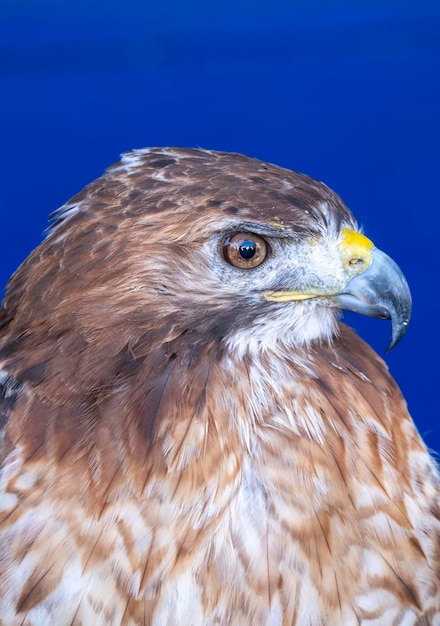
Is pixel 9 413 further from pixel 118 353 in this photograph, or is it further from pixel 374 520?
pixel 374 520

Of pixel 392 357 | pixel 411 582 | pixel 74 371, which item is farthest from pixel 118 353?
pixel 392 357

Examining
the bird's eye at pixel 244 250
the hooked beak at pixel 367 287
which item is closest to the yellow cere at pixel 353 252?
the hooked beak at pixel 367 287

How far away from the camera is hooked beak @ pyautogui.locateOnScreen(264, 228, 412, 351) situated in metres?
1.15

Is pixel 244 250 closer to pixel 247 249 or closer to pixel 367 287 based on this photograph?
pixel 247 249

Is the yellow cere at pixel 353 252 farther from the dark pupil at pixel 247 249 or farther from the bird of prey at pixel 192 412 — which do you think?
the dark pupil at pixel 247 249

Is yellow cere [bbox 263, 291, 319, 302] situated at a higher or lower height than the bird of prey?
higher

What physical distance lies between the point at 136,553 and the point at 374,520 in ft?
1.11

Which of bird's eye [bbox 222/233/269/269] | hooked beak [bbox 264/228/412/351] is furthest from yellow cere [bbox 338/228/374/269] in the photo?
bird's eye [bbox 222/233/269/269]

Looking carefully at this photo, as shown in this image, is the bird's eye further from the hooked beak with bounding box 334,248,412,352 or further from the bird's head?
the hooked beak with bounding box 334,248,412,352

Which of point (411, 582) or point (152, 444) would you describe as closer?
point (152, 444)

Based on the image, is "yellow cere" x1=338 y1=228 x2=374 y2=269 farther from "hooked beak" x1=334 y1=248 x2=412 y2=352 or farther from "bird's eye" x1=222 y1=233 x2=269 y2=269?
"bird's eye" x1=222 y1=233 x2=269 y2=269

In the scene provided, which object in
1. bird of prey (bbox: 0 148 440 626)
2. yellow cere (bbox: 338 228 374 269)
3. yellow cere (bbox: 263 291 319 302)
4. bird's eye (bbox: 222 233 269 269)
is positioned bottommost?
bird of prey (bbox: 0 148 440 626)

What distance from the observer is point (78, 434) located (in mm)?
1128

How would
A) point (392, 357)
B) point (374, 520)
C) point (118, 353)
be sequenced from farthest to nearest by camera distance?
point (392, 357), point (374, 520), point (118, 353)
